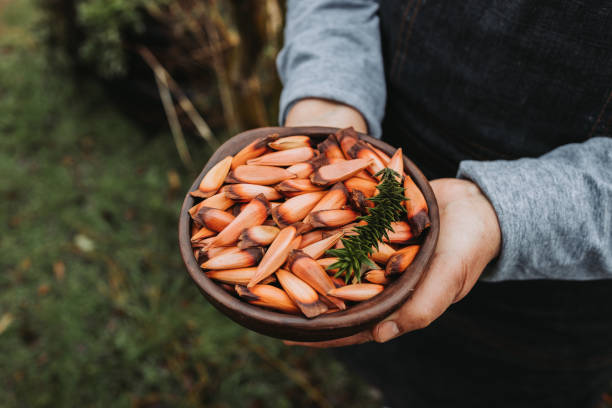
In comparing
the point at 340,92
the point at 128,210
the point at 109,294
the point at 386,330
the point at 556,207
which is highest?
the point at 340,92

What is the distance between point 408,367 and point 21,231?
5.37 feet

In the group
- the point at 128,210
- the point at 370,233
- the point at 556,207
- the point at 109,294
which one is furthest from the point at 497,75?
the point at 128,210

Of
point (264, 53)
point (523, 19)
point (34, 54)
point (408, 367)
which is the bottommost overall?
point (408, 367)

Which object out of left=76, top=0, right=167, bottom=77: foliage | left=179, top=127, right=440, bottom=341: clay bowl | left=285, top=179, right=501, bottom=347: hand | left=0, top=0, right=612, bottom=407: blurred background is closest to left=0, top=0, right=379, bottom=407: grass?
left=0, top=0, right=612, bottom=407: blurred background

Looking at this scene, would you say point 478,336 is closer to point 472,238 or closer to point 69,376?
point 472,238

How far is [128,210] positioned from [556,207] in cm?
169

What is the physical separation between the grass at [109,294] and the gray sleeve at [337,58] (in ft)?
3.09

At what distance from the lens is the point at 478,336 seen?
3.39ft

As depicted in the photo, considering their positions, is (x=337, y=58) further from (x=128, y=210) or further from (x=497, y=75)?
(x=128, y=210)

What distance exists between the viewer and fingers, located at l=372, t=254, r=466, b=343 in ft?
2.10

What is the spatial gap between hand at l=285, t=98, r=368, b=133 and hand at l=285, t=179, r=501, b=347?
9.8 inches

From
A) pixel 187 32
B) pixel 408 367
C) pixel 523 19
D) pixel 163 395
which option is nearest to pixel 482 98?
pixel 523 19

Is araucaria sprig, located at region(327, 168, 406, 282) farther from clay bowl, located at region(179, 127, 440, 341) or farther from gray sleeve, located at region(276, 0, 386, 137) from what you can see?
gray sleeve, located at region(276, 0, 386, 137)

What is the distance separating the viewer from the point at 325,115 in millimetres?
873
